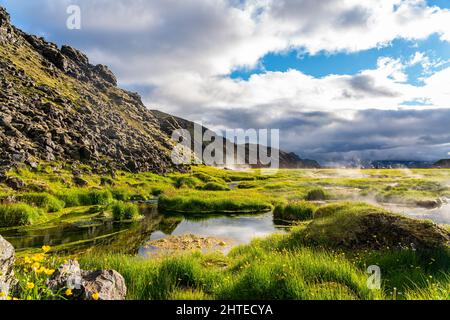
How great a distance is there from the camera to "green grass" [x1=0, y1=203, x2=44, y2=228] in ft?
109

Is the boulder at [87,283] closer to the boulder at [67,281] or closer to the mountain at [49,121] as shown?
the boulder at [67,281]

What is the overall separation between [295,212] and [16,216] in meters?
32.6

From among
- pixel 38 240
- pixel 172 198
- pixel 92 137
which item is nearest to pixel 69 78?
pixel 92 137

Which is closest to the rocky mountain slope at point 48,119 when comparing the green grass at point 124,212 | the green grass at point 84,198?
the green grass at point 84,198

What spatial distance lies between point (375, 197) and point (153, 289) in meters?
56.5

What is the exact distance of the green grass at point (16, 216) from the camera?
3325 centimetres

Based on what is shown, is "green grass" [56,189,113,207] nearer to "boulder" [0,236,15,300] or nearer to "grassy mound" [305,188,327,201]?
"grassy mound" [305,188,327,201]

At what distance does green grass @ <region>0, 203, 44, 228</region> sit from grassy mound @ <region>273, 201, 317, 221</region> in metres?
29.4

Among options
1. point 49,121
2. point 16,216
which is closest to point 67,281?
point 16,216

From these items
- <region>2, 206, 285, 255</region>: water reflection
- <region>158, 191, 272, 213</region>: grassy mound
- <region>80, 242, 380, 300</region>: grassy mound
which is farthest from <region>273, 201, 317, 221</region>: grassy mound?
<region>80, 242, 380, 300</region>: grassy mound
